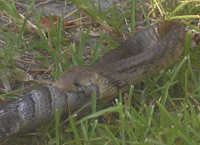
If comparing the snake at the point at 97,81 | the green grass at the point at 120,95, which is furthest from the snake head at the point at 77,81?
the green grass at the point at 120,95

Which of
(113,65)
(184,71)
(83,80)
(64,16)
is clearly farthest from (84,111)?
(64,16)

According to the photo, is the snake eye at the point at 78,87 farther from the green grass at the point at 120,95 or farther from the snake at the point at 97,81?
the green grass at the point at 120,95

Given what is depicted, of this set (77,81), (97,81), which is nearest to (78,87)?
(77,81)

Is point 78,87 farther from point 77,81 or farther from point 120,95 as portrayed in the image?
point 120,95

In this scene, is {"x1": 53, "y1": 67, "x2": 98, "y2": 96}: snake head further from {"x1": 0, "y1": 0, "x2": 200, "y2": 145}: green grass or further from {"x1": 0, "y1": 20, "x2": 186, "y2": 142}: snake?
{"x1": 0, "y1": 0, "x2": 200, "y2": 145}: green grass

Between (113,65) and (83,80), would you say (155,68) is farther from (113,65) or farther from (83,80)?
(83,80)

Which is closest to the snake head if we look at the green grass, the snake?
the snake

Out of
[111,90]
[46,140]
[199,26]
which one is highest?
[199,26]
